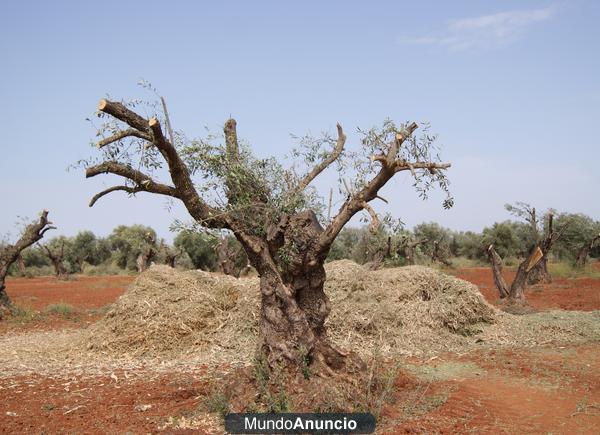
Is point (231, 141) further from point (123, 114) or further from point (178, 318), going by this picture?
point (178, 318)

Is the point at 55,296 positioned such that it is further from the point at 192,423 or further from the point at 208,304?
the point at 192,423

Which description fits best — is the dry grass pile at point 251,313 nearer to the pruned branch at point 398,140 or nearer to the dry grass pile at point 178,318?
the dry grass pile at point 178,318

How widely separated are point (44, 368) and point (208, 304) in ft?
9.67

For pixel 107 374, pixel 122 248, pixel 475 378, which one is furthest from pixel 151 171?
pixel 122 248

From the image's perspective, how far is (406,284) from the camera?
1134 centimetres

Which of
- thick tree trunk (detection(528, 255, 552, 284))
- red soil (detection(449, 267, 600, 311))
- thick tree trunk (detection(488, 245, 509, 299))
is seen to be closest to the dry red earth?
thick tree trunk (detection(488, 245, 509, 299))

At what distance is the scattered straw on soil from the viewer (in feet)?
30.5

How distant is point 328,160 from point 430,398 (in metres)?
2.87

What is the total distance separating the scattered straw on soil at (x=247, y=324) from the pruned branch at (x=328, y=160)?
330cm

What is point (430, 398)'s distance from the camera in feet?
20.8

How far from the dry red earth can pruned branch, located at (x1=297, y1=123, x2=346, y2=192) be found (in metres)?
2.56

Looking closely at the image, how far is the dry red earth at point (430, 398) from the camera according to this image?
5590 millimetres

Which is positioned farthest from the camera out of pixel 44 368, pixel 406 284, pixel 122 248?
pixel 122 248

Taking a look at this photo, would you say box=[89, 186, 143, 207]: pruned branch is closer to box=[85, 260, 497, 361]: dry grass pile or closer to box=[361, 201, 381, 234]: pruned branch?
box=[361, 201, 381, 234]: pruned branch
